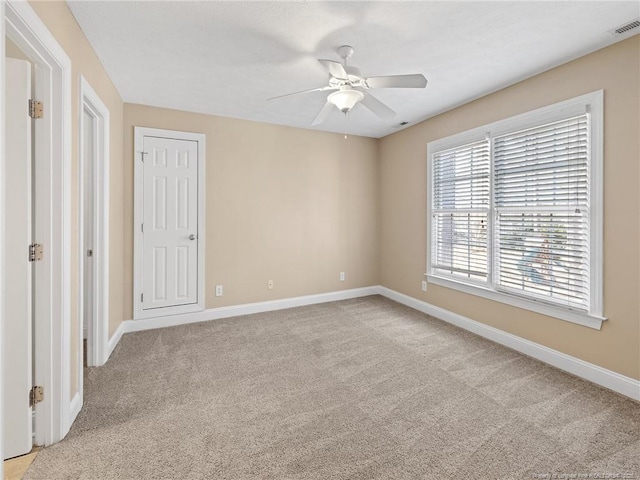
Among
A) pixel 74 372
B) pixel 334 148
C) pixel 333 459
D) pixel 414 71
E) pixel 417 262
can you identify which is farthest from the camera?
pixel 334 148

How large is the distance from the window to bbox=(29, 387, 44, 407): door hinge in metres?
3.81

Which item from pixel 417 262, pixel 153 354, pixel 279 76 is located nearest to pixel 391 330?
pixel 417 262

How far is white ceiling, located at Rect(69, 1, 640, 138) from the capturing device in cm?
201

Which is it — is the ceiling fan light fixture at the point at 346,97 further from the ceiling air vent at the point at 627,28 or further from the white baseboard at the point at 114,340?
the white baseboard at the point at 114,340

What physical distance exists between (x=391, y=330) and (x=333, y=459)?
6.97 ft

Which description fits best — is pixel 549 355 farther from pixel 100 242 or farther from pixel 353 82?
pixel 100 242

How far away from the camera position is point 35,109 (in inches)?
70.6

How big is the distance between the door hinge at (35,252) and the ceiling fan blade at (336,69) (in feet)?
6.58

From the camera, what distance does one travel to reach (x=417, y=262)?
4559 mm

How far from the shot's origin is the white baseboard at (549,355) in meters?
2.39

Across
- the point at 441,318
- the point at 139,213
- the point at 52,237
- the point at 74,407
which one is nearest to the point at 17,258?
the point at 52,237

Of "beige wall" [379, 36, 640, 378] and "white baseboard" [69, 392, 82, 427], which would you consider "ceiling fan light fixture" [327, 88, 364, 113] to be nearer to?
"beige wall" [379, 36, 640, 378]

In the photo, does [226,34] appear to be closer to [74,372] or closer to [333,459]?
[74,372]

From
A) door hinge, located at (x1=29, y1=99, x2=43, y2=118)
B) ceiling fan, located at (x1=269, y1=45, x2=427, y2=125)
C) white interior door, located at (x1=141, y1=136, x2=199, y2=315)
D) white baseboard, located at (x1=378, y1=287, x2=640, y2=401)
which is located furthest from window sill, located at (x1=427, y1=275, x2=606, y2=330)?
door hinge, located at (x1=29, y1=99, x2=43, y2=118)
